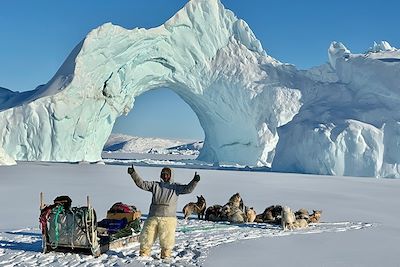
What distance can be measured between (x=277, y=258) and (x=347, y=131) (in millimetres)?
17482

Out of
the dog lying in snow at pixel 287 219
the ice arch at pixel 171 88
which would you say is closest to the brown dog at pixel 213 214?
the dog lying in snow at pixel 287 219

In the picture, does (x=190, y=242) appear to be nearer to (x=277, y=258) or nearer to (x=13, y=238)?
(x=277, y=258)

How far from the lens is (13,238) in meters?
6.10

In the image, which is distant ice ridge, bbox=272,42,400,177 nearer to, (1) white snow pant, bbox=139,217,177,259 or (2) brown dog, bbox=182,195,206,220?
(2) brown dog, bbox=182,195,206,220

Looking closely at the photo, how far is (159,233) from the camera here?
518cm

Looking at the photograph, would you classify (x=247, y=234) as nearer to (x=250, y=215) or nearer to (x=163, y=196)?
(x=250, y=215)

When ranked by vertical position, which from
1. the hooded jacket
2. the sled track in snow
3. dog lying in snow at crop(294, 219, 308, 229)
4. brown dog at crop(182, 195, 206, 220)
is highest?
the hooded jacket

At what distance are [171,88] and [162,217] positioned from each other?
27.8 m

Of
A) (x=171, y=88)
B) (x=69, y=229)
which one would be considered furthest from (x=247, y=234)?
(x=171, y=88)

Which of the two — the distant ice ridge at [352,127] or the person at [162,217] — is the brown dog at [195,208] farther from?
the distant ice ridge at [352,127]

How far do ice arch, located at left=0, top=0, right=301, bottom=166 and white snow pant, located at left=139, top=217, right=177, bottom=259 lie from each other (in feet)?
67.4

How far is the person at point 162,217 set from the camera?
16.8 feet

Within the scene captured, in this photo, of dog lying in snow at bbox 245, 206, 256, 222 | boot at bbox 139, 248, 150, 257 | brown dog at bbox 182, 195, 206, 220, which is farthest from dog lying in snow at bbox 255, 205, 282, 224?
boot at bbox 139, 248, 150, 257

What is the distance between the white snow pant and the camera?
5.11m
